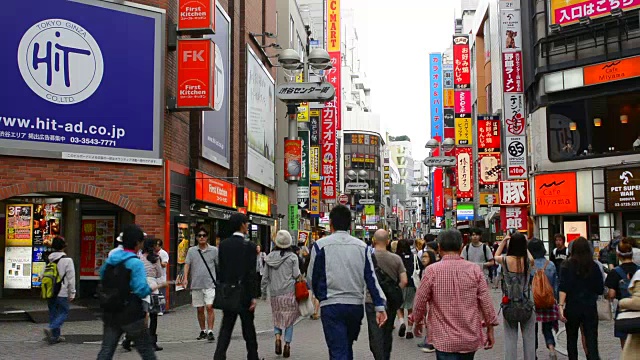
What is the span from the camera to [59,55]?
58.5 feet

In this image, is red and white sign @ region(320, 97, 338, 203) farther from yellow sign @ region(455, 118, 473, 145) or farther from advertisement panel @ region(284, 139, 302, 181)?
advertisement panel @ region(284, 139, 302, 181)

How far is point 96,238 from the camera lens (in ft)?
65.8

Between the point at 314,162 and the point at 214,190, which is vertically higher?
the point at 314,162

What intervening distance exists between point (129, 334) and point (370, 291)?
2456 millimetres

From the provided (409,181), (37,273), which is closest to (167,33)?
(37,273)

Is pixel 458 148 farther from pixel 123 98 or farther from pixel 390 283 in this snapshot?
pixel 390 283

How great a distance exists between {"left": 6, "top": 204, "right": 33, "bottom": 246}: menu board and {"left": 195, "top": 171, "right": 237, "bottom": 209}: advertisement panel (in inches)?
178

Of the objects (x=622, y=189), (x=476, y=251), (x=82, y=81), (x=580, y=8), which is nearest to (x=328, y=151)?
(x=580, y=8)

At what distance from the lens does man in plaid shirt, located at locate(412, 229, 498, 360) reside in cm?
645

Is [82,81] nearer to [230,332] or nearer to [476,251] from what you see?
[476,251]

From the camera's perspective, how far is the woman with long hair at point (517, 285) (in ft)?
31.3

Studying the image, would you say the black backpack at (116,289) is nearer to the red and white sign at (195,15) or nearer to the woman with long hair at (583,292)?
the woman with long hair at (583,292)

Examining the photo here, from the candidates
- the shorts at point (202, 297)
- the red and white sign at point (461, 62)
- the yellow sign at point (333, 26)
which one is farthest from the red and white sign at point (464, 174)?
the shorts at point (202, 297)

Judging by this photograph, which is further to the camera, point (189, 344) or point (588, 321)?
point (189, 344)
